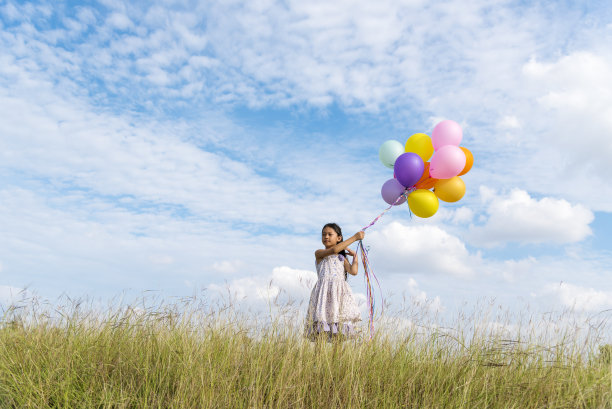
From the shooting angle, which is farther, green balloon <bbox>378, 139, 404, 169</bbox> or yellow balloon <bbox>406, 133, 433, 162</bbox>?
green balloon <bbox>378, 139, 404, 169</bbox>

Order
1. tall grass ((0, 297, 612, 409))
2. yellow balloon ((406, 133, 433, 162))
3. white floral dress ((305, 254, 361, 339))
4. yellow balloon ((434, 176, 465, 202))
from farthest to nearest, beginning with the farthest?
yellow balloon ((406, 133, 433, 162))
yellow balloon ((434, 176, 465, 202))
white floral dress ((305, 254, 361, 339))
tall grass ((0, 297, 612, 409))

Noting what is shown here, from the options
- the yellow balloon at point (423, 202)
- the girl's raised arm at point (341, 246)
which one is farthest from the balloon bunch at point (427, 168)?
the girl's raised arm at point (341, 246)

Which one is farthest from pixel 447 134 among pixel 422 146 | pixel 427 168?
pixel 427 168

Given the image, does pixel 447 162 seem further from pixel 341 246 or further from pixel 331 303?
pixel 331 303

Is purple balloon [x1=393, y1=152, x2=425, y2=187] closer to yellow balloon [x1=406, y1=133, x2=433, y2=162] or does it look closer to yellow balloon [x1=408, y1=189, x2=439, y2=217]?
yellow balloon [x1=408, y1=189, x2=439, y2=217]

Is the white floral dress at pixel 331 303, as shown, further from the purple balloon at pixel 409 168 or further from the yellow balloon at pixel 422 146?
the yellow balloon at pixel 422 146

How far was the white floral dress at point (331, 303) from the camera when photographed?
5.57m

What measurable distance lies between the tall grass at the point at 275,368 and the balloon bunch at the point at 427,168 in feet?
6.30

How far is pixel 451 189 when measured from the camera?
6.21 m

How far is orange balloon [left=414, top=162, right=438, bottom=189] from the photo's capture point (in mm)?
6375

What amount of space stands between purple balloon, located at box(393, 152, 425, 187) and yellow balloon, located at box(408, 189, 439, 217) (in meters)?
→ 0.16

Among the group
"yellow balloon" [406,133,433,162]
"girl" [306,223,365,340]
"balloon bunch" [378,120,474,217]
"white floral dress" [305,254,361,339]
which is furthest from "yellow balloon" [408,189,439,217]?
"white floral dress" [305,254,361,339]

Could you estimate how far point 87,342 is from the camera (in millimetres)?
4430

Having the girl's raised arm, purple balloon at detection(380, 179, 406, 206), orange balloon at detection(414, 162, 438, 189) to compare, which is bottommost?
the girl's raised arm
